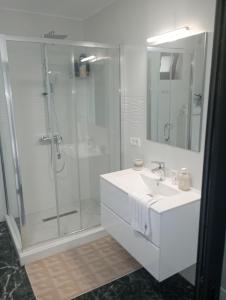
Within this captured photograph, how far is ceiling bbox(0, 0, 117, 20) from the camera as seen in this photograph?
→ 2636 millimetres

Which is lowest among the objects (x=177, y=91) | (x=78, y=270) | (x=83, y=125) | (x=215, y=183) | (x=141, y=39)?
(x=78, y=270)

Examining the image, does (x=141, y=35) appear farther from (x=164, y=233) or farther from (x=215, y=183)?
(x=215, y=183)

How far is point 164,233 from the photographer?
5.45 feet

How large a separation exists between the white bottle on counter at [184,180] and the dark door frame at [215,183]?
1.15 metres

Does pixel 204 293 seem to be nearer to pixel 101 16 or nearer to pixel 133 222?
pixel 133 222

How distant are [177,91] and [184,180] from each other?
0.72 m

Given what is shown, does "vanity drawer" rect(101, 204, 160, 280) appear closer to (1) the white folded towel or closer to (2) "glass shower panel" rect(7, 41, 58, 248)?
(1) the white folded towel

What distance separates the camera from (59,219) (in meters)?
3.03

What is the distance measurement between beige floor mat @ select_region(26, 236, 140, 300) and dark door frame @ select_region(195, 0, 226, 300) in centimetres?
156

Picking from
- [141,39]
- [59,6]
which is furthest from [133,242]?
[59,6]

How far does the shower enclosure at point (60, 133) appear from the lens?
111 inches

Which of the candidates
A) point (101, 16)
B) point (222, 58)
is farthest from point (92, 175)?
point (222, 58)

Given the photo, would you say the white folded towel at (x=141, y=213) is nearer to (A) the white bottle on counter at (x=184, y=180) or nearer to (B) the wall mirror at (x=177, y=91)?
(A) the white bottle on counter at (x=184, y=180)

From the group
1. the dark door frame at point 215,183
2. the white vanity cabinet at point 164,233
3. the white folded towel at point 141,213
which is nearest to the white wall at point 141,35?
the white vanity cabinet at point 164,233
